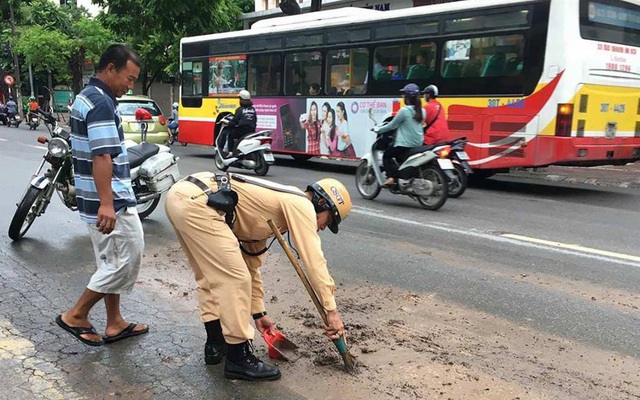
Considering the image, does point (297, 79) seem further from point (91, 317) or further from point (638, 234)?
point (91, 317)

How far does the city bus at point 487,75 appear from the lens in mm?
9141

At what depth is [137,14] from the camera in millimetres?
23312

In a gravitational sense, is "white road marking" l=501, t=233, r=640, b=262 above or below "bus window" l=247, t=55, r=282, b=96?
below

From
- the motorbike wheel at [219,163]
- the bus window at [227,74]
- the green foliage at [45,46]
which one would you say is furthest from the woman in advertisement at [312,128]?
the green foliage at [45,46]

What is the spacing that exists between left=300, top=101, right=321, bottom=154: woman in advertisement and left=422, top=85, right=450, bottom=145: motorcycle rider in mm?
4023

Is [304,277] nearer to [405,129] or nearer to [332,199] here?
[332,199]

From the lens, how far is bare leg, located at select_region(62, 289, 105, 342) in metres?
3.53

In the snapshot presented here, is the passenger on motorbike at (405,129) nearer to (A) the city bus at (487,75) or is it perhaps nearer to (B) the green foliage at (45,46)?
(A) the city bus at (487,75)

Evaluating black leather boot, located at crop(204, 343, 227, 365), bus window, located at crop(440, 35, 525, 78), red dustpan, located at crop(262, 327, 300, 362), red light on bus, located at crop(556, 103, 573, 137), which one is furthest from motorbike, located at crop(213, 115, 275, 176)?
black leather boot, located at crop(204, 343, 227, 365)

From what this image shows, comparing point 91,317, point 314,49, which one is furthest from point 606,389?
point 314,49

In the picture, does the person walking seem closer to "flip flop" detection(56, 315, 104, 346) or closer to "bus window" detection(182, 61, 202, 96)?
"flip flop" detection(56, 315, 104, 346)

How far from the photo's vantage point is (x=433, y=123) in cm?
913

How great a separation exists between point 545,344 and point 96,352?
273 cm

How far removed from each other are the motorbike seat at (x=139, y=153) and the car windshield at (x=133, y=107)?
29.2 ft
